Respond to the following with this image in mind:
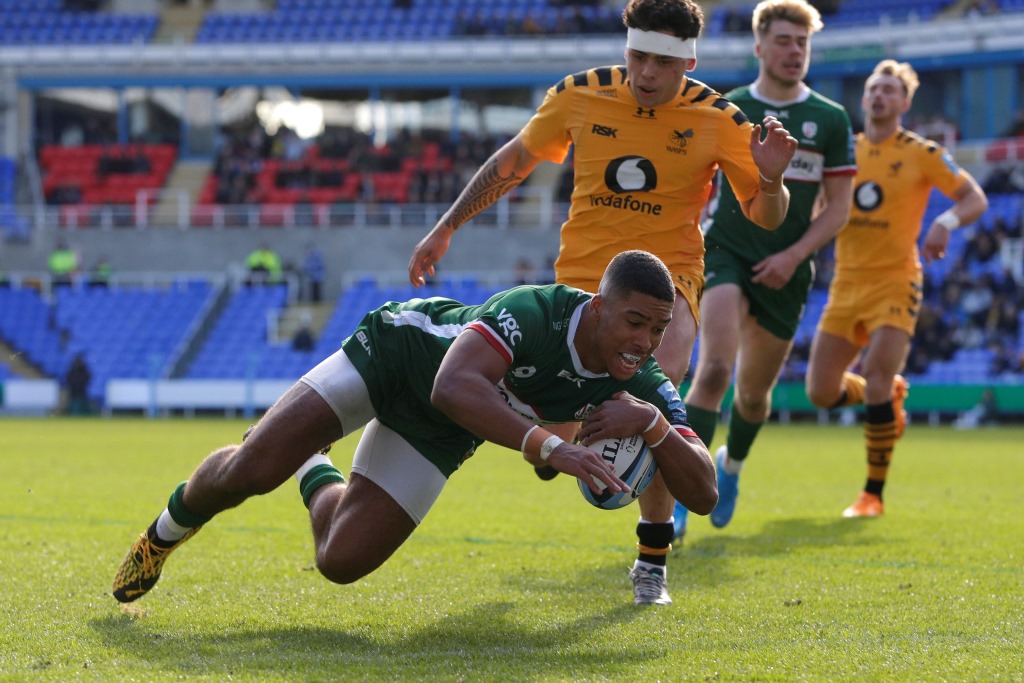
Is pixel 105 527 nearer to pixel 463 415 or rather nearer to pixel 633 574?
pixel 633 574

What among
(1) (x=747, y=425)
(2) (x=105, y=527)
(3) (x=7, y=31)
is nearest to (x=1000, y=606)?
(1) (x=747, y=425)

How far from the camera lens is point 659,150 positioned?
22.2 feet

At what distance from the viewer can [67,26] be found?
44.2 metres

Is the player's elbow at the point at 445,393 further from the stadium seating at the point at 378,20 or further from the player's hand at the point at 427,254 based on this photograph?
the stadium seating at the point at 378,20

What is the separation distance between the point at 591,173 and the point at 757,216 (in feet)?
2.92

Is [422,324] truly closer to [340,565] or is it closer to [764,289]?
[340,565]

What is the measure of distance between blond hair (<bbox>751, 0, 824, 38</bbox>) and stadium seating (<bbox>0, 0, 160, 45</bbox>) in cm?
3740

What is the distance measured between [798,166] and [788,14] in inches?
37.6

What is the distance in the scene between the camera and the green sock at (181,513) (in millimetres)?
5727

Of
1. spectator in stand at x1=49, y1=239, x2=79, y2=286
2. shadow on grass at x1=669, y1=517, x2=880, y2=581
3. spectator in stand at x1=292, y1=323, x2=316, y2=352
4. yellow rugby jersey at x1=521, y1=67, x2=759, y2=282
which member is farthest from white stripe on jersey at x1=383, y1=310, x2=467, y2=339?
spectator in stand at x1=49, y1=239, x2=79, y2=286

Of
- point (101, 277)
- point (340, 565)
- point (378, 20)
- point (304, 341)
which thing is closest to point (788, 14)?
point (340, 565)

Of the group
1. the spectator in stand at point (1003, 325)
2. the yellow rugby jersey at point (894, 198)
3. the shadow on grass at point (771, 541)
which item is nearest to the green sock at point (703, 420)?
the shadow on grass at point (771, 541)

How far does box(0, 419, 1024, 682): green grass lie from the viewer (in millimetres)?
4707

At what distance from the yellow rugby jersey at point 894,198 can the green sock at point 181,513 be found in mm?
6286
